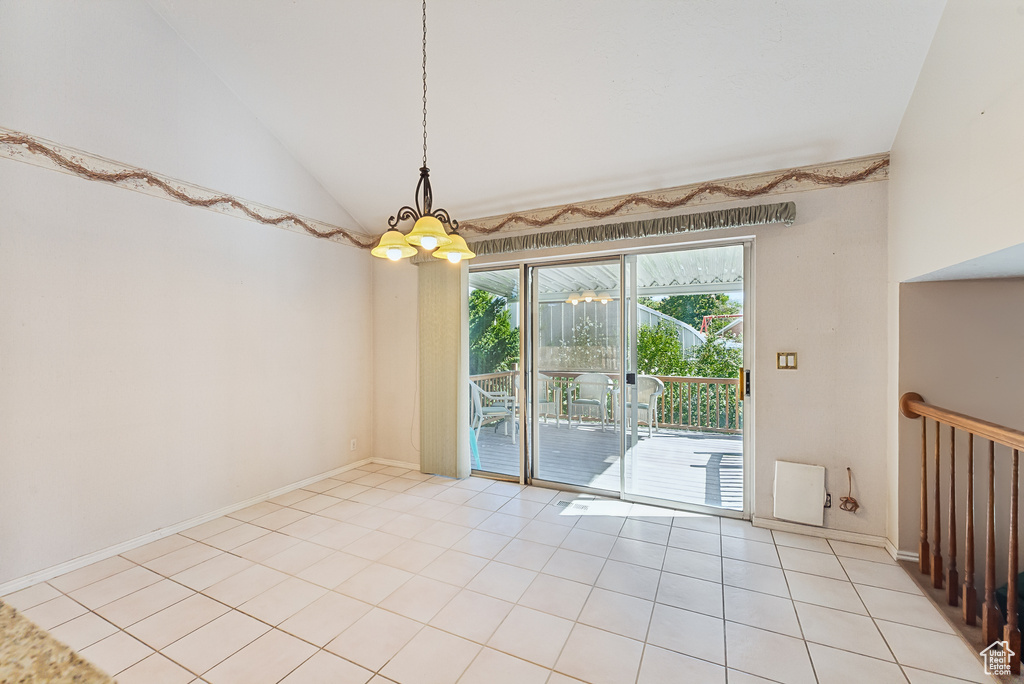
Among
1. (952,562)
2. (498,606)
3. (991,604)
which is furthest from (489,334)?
(991,604)

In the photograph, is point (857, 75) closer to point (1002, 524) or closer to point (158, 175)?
point (1002, 524)

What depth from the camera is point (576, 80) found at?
2631 mm

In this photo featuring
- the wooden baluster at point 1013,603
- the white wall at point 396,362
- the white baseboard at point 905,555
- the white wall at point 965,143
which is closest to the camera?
the white wall at point 965,143

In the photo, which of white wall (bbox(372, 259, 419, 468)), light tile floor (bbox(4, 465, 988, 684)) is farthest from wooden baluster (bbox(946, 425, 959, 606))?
white wall (bbox(372, 259, 419, 468))

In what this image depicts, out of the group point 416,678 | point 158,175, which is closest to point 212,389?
point 158,175

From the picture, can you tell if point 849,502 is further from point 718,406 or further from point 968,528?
point 718,406

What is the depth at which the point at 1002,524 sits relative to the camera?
2412 millimetres

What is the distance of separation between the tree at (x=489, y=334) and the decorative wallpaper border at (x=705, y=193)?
74 centimetres

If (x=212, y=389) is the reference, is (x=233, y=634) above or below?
below

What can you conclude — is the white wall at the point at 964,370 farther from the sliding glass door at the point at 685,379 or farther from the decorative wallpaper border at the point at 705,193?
the sliding glass door at the point at 685,379

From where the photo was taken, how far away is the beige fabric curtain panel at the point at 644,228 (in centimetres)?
290

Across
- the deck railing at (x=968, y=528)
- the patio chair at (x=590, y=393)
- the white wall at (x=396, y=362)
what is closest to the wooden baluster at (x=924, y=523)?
the deck railing at (x=968, y=528)

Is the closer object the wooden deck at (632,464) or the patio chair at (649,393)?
the wooden deck at (632,464)

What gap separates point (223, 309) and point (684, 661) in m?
3.76
